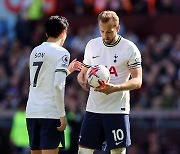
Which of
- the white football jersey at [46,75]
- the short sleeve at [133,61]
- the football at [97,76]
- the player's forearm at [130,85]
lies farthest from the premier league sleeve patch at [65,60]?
the short sleeve at [133,61]

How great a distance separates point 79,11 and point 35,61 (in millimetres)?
10579

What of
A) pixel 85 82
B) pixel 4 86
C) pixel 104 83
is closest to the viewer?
pixel 104 83

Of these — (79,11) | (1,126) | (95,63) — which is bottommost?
(1,126)

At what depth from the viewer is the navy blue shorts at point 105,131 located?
1054 centimetres

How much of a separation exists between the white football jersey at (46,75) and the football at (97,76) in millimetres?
323

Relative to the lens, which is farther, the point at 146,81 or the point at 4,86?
the point at 4,86

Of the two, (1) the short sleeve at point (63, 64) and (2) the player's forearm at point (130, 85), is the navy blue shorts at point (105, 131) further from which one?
(1) the short sleeve at point (63, 64)

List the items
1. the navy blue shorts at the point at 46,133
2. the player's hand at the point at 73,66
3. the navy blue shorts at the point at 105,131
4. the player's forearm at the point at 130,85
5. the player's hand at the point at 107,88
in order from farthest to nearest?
the player's hand at the point at 73,66 → the navy blue shorts at the point at 105,131 → the navy blue shorts at the point at 46,133 → the player's forearm at the point at 130,85 → the player's hand at the point at 107,88

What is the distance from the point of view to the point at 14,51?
20.8 meters

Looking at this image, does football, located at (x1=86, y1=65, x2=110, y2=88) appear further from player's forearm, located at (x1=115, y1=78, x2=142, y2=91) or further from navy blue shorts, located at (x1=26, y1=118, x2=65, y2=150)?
navy blue shorts, located at (x1=26, y1=118, x2=65, y2=150)


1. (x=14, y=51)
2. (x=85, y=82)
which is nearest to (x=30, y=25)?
(x=14, y=51)

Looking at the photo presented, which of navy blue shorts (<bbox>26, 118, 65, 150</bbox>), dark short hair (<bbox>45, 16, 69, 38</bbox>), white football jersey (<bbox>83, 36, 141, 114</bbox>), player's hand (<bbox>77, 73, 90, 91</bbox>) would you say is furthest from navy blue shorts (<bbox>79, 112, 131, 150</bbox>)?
dark short hair (<bbox>45, 16, 69, 38</bbox>)

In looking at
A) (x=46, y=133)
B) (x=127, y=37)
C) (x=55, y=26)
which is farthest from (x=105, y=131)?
(x=127, y=37)

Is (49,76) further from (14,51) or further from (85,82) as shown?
(14,51)
